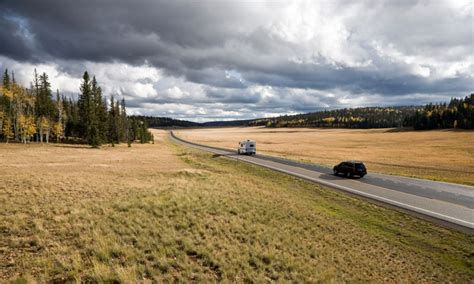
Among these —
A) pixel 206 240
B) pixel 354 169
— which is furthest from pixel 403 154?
pixel 206 240

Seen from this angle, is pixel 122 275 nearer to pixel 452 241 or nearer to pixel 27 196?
pixel 27 196

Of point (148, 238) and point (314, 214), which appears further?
point (314, 214)

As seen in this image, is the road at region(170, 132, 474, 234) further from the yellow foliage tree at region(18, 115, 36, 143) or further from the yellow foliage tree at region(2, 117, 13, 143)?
the yellow foliage tree at region(2, 117, 13, 143)

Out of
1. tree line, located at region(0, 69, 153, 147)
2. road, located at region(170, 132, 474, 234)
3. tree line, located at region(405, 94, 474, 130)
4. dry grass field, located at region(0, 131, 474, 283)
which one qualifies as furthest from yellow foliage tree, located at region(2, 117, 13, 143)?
tree line, located at region(405, 94, 474, 130)

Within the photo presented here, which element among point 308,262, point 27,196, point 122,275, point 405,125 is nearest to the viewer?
point 122,275

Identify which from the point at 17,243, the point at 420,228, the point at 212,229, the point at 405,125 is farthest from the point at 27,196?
the point at 405,125

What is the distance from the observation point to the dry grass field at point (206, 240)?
8.54m

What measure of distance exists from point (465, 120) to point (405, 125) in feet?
127

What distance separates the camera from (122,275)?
306 inches

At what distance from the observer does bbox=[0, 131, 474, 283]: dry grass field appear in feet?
28.0

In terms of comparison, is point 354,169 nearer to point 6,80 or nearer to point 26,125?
point 26,125

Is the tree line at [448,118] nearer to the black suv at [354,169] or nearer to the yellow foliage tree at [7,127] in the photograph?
the black suv at [354,169]

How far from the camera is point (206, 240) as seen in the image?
36.0 feet

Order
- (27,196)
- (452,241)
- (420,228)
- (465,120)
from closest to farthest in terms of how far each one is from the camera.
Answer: (452,241) → (420,228) → (27,196) → (465,120)
